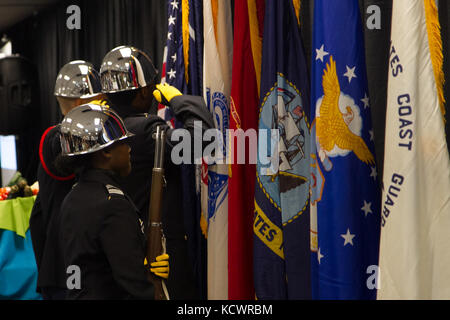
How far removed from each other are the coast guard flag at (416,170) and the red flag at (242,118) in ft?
2.42

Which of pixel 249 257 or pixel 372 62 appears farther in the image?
pixel 249 257

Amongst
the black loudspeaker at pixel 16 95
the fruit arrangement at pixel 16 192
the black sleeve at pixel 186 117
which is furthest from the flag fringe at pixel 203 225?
the black loudspeaker at pixel 16 95

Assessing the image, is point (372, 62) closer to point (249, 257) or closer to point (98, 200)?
point (249, 257)

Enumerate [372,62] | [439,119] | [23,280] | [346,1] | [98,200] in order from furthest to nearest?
[23,280], [372,62], [346,1], [98,200], [439,119]

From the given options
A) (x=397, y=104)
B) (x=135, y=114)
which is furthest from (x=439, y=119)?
(x=135, y=114)

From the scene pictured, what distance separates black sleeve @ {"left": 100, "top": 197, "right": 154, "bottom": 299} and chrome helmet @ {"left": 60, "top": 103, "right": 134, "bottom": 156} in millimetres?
199

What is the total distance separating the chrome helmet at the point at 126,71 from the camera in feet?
7.50

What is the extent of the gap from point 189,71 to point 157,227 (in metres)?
0.93

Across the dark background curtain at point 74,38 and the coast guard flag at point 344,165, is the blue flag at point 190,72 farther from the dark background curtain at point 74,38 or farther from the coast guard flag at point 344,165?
the dark background curtain at point 74,38

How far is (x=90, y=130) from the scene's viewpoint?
69.7 inches

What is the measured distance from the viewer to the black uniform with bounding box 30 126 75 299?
86.4 inches

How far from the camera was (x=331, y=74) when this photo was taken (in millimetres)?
1852
